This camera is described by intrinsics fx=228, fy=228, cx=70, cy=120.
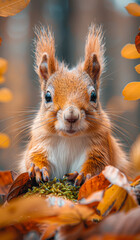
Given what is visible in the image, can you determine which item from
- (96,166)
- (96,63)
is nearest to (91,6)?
(96,63)

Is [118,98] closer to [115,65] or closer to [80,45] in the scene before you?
[115,65]

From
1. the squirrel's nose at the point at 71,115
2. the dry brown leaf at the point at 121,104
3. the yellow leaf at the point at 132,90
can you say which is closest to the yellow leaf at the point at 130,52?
the yellow leaf at the point at 132,90

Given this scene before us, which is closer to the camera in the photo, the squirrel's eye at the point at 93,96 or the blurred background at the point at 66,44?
the squirrel's eye at the point at 93,96

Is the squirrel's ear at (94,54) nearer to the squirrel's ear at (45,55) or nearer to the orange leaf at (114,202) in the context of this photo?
the squirrel's ear at (45,55)

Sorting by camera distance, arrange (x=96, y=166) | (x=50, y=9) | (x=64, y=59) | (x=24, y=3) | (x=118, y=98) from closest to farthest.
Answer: (x=24, y=3) < (x=96, y=166) < (x=64, y=59) < (x=50, y=9) < (x=118, y=98)

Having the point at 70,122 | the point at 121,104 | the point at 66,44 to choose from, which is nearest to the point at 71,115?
the point at 70,122

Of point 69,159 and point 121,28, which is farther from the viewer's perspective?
point 121,28

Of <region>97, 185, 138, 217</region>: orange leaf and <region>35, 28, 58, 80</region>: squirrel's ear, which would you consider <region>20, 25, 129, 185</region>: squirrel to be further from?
<region>97, 185, 138, 217</region>: orange leaf
